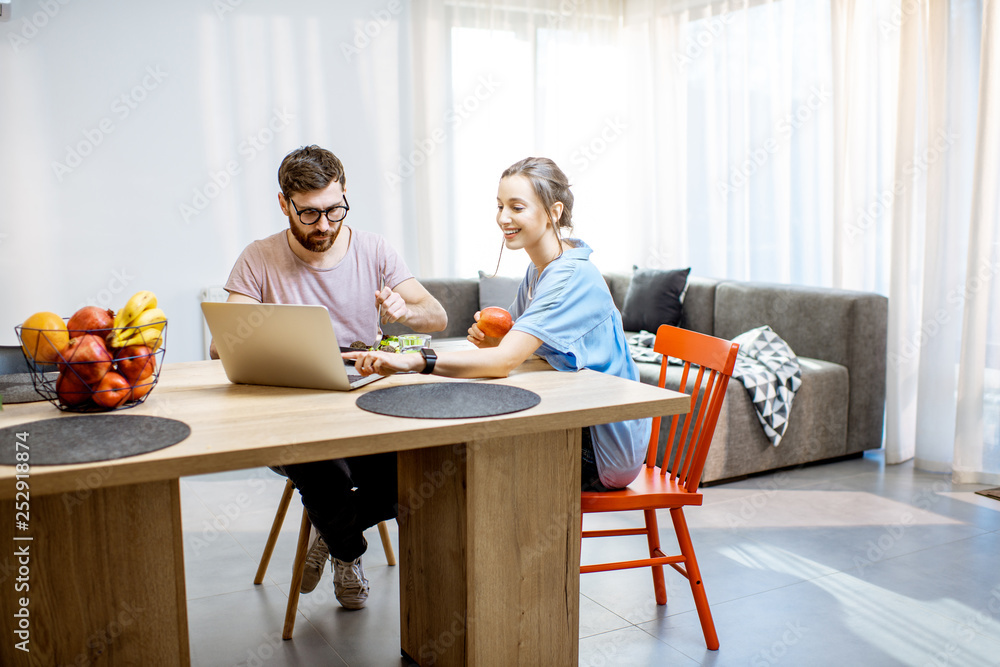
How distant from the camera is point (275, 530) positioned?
2.27 meters

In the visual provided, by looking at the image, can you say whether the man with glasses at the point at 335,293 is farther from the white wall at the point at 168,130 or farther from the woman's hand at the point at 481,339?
the white wall at the point at 168,130

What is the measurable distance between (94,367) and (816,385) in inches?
115

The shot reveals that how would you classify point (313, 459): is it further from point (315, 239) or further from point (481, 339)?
point (315, 239)

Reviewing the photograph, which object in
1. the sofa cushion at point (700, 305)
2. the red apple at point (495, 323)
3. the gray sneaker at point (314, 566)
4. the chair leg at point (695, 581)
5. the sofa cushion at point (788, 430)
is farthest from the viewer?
the sofa cushion at point (700, 305)

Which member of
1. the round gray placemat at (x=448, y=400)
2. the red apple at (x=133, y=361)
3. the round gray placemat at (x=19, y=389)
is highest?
the red apple at (x=133, y=361)

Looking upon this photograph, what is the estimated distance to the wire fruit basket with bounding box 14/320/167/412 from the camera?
138 centimetres

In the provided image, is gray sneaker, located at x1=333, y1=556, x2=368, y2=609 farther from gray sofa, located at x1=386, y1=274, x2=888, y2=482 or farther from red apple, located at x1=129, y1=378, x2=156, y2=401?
gray sofa, located at x1=386, y1=274, x2=888, y2=482

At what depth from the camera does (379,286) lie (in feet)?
8.05

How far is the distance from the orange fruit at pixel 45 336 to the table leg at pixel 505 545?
70cm

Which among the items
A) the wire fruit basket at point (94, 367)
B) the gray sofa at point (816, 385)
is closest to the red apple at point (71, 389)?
the wire fruit basket at point (94, 367)

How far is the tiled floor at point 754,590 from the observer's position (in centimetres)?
201

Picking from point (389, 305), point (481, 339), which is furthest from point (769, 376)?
point (389, 305)

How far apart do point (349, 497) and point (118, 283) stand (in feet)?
8.93

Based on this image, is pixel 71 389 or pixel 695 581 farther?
pixel 695 581
